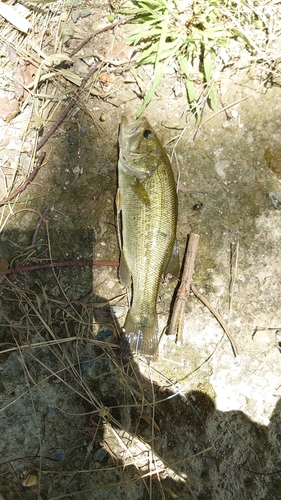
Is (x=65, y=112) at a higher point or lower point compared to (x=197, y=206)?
higher

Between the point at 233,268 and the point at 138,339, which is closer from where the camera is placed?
the point at 138,339

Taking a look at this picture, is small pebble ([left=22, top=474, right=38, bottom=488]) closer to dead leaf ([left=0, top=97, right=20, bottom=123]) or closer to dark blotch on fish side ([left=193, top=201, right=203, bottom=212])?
dark blotch on fish side ([left=193, top=201, right=203, bottom=212])

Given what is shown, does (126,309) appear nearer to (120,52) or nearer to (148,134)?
(148,134)

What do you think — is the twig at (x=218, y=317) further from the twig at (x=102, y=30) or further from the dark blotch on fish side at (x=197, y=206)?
the twig at (x=102, y=30)

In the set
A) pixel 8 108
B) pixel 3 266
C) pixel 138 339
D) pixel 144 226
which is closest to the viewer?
pixel 144 226

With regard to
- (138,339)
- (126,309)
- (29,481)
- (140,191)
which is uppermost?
(140,191)

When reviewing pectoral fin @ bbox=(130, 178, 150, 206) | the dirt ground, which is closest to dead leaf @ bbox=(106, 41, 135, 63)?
the dirt ground

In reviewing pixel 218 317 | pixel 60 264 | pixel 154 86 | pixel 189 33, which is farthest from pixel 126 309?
pixel 189 33
